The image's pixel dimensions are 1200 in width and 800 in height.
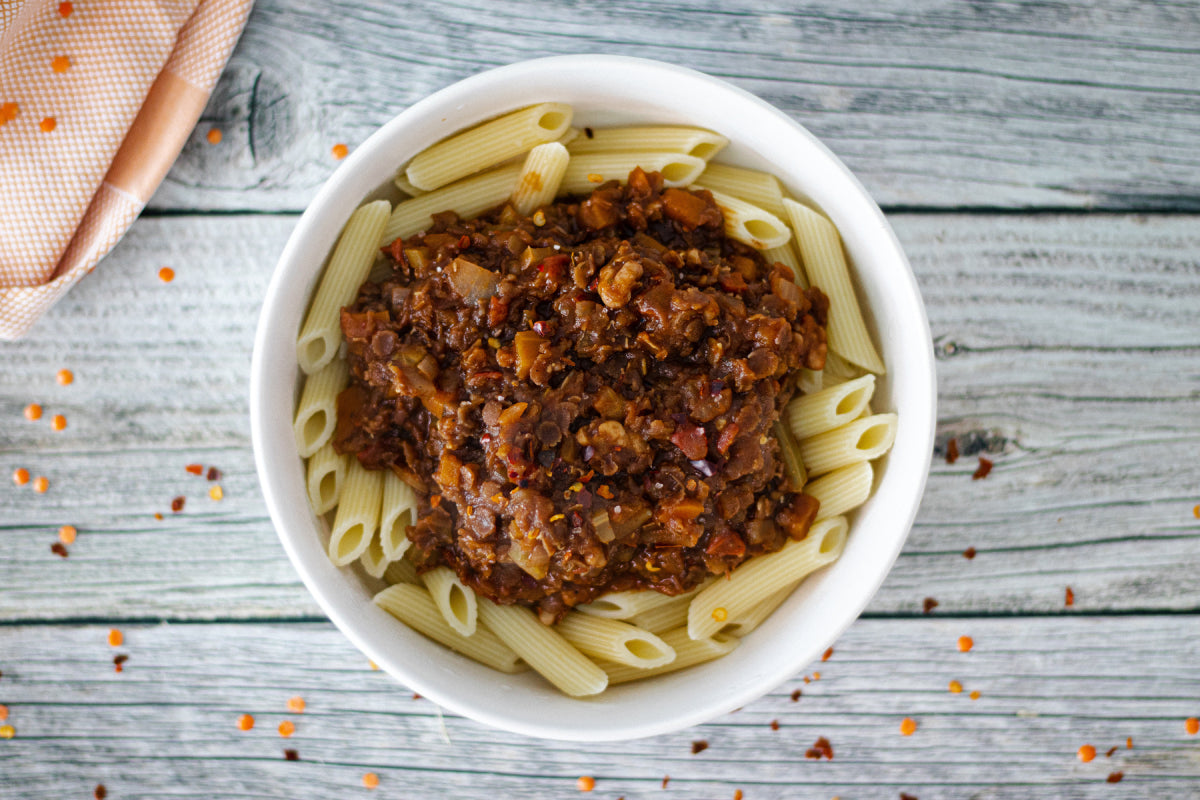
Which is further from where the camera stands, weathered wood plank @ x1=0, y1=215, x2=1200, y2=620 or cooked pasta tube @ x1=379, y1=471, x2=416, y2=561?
weathered wood plank @ x1=0, y1=215, x2=1200, y2=620

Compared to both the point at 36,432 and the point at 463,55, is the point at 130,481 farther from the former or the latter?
the point at 463,55

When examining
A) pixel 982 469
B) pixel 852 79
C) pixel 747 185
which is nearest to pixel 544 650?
pixel 747 185

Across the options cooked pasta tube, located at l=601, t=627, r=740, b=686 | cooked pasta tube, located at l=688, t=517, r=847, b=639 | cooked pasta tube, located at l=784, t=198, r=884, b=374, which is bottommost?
cooked pasta tube, located at l=601, t=627, r=740, b=686

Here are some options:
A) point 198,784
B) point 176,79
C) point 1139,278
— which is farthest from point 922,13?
point 198,784

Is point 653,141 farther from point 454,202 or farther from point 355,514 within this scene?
point 355,514

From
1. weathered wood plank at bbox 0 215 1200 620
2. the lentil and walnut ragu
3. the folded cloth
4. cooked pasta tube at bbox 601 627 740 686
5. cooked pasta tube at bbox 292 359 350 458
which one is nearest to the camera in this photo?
the lentil and walnut ragu

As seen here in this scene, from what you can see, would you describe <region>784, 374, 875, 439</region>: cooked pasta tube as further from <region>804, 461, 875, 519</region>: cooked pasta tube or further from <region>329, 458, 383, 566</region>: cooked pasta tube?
<region>329, 458, 383, 566</region>: cooked pasta tube

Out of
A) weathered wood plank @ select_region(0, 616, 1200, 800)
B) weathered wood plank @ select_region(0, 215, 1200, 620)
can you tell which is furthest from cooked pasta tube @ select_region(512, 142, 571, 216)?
weathered wood plank @ select_region(0, 616, 1200, 800)
